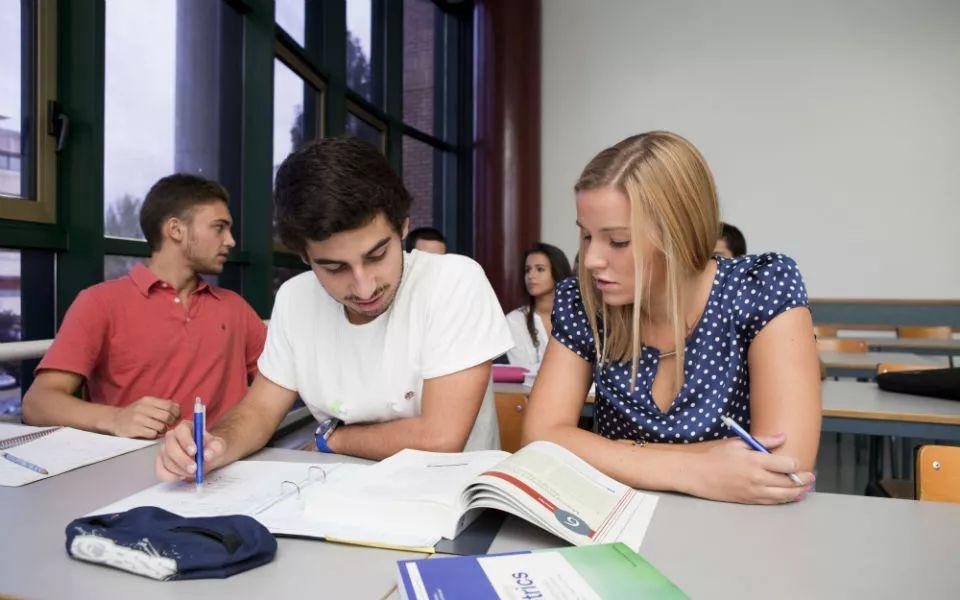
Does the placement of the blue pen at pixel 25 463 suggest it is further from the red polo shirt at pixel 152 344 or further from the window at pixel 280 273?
the window at pixel 280 273

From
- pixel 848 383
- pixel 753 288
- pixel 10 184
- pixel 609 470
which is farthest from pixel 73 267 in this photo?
pixel 848 383

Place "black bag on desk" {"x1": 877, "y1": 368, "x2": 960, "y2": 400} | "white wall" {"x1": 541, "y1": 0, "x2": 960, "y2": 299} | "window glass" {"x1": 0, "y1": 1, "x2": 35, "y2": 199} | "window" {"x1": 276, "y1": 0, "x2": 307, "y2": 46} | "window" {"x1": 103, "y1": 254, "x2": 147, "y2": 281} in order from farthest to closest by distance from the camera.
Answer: "white wall" {"x1": 541, "y1": 0, "x2": 960, "y2": 299} < "window" {"x1": 276, "y1": 0, "x2": 307, "y2": 46} < "window" {"x1": 103, "y1": 254, "x2": 147, "y2": 281} < "black bag on desk" {"x1": 877, "y1": 368, "x2": 960, "y2": 400} < "window glass" {"x1": 0, "y1": 1, "x2": 35, "y2": 199}

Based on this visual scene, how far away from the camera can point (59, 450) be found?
133 centimetres

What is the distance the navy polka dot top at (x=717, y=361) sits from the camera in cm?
128

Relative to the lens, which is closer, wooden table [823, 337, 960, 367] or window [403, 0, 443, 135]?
wooden table [823, 337, 960, 367]

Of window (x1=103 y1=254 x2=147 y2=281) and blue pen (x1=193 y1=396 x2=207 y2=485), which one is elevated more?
window (x1=103 y1=254 x2=147 y2=281)

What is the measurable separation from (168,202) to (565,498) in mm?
1822

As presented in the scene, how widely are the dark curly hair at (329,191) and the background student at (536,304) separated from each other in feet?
7.73

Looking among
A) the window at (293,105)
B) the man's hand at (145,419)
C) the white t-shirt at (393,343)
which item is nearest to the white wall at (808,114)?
the window at (293,105)

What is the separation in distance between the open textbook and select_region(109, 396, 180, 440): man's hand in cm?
39

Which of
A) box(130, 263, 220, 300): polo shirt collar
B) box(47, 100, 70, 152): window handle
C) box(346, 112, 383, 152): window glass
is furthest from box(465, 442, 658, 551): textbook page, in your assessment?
box(346, 112, 383, 152): window glass

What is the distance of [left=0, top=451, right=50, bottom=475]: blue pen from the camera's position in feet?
3.88

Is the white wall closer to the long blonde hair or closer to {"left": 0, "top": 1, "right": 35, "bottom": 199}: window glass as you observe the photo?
{"left": 0, "top": 1, "right": 35, "bottom": 199}: window glass

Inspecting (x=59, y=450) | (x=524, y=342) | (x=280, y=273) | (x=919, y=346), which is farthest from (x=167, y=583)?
(x=919, y=346)
